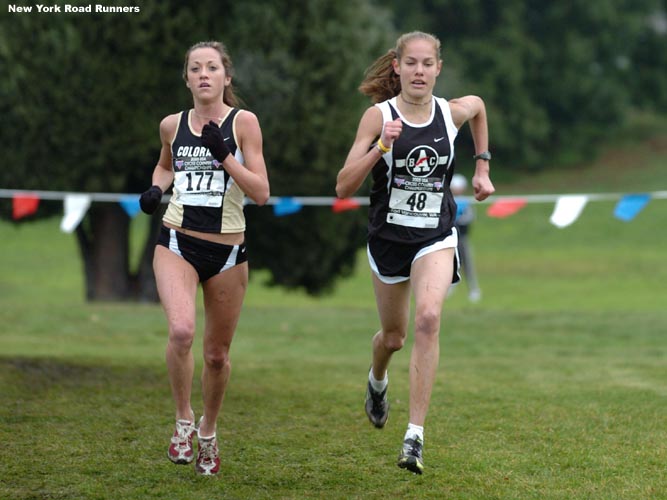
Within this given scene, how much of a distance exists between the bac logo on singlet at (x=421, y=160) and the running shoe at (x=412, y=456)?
1449mm

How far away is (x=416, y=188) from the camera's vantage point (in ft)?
21.8

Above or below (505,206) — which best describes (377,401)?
below

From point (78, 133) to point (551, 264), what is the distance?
1664 cm

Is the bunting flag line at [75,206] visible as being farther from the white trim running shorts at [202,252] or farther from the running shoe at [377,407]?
the white trim running shorts at [202,252]

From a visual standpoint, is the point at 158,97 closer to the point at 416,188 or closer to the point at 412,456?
the point at 416,188

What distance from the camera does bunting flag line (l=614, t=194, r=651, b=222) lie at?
11883 millimetres

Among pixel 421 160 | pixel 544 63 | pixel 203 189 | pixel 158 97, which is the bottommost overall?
pixel 203 189

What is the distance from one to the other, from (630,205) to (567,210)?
2.09 ft

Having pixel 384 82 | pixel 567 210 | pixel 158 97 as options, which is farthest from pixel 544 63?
pixel 384 82

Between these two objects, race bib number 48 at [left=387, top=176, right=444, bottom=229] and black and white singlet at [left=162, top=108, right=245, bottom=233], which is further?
race bib number 48 at [left=387, top=176, right=444, bottom=229]

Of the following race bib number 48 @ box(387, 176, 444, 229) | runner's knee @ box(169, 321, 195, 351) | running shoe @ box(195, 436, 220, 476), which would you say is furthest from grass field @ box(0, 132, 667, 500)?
race bib number 48 @ box(387, 176, 444, 229)

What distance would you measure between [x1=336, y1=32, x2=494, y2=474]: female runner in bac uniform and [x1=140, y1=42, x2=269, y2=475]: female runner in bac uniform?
58 centimetres

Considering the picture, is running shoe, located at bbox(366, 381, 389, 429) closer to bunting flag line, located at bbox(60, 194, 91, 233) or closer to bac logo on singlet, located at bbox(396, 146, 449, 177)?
bac logo on singlet, located at bbox(396, 146, 449, 177)

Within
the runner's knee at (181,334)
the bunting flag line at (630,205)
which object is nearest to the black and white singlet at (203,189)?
the runner's knee at (181,334)
